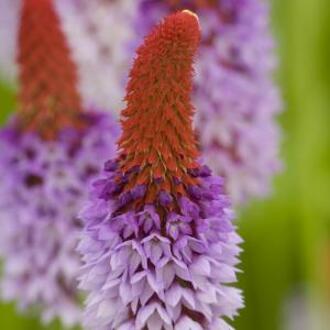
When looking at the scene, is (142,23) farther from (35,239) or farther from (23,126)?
(35,239)

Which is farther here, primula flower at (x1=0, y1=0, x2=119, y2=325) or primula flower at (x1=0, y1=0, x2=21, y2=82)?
primula flower at (x1=0, y1=0, x2=21, y2=82)

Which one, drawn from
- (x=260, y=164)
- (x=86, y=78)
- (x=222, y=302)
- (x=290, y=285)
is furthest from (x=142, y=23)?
(x=290, y=285)

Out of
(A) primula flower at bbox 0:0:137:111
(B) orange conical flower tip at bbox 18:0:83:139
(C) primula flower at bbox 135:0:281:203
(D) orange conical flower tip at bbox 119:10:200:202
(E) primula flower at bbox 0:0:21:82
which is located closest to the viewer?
(D) orange conical flower tip at bbox 119:10:200:202

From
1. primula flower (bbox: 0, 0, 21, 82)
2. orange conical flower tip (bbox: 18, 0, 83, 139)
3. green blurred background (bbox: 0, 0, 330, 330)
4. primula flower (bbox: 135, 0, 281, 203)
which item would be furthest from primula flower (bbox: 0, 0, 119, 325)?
primula flower (bbox: 0, 0, 21, 82)

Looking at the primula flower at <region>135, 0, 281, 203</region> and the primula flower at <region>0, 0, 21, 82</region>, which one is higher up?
the primula flower at <region>0, 0, 21, 82</region>

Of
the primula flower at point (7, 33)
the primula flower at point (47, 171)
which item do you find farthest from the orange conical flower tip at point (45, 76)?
the primula flower at point (7, 33)

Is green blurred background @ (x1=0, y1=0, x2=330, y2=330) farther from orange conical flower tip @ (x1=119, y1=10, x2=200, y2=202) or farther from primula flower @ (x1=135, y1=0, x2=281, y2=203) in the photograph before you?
orange conical flower tip @ (x1=119, y1=10, x2=200, y2=202)

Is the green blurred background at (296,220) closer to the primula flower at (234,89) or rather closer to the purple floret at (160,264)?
the primula flower at (234,89)

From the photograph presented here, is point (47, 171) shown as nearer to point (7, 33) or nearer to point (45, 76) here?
point (45, 76)

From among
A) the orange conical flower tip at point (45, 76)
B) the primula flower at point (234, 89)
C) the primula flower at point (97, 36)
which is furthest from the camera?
the primula flower at point (97, 36)
